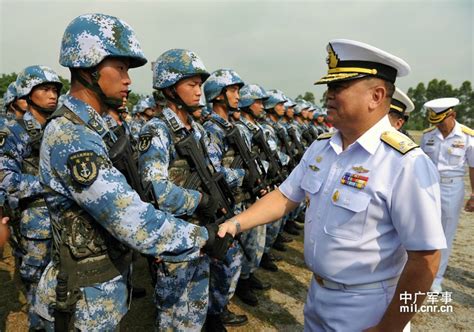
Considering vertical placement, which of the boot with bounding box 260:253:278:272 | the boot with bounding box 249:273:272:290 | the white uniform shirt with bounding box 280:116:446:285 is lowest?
the boot with bounding box 260:253:278:272

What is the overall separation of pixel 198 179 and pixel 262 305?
2.29 meters

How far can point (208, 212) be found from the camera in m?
2.90

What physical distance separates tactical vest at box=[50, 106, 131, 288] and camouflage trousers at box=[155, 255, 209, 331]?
955 mm

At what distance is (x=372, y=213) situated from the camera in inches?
63.8

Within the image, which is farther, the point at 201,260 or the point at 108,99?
the point at 201,260

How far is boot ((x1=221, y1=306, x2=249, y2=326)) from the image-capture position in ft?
12.5

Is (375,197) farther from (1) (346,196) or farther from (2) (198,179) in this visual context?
(2) (198,179)

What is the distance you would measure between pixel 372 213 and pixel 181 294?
6.50 ft

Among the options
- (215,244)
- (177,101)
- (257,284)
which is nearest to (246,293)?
(257,284)

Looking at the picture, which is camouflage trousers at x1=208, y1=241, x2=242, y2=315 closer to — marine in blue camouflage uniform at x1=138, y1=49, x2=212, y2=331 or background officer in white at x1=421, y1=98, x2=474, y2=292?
marine in blue camouflage uniform at x1=138, y1=49, x2=212, y2=331

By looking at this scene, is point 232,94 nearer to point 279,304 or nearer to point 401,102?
point 401,102

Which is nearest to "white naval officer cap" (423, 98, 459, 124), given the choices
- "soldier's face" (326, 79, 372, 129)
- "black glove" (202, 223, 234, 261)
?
"soldier's face" (326, 79, 372, 129)

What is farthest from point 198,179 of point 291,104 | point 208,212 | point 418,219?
point 291,104

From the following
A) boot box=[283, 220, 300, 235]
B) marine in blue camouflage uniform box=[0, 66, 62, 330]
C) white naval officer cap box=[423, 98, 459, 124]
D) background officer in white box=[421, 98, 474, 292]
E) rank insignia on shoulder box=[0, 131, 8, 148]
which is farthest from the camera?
boot box=[283, 220, 300, 235]
